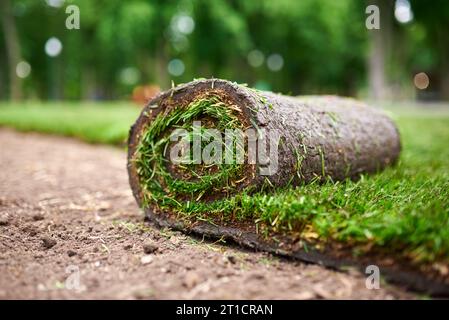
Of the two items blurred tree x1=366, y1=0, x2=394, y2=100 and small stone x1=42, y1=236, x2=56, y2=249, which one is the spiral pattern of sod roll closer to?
small stone x1=42, y1=236, x2=56, y2=249

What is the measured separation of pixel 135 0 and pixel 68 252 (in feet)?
61.8

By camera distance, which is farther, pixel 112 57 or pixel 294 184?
pixel 112 57

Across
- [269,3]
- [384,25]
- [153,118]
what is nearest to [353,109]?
[153,118]

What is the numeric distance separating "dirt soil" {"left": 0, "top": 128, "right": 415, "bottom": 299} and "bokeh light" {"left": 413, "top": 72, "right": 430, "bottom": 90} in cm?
4116

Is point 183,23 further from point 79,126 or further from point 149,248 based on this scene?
point 149,248

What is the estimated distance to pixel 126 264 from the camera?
221cm

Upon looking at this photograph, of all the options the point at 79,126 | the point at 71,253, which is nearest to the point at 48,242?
the point at 71,253

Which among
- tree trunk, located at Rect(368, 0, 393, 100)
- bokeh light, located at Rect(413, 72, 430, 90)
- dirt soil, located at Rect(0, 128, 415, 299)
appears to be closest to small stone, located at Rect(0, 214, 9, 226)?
dirt soil, located at Rect(0, 128, 415, 299)

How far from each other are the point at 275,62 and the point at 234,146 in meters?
26.3

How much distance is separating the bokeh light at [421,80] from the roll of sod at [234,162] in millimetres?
40553

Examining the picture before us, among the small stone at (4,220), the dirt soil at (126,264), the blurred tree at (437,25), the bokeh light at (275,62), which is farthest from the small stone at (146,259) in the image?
the bokeh light at (275,62)

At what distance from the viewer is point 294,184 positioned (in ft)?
9.08

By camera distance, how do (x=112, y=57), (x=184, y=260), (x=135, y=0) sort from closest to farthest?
(x=184, y=260), (x=135, y=0), (x=112, y=57)
